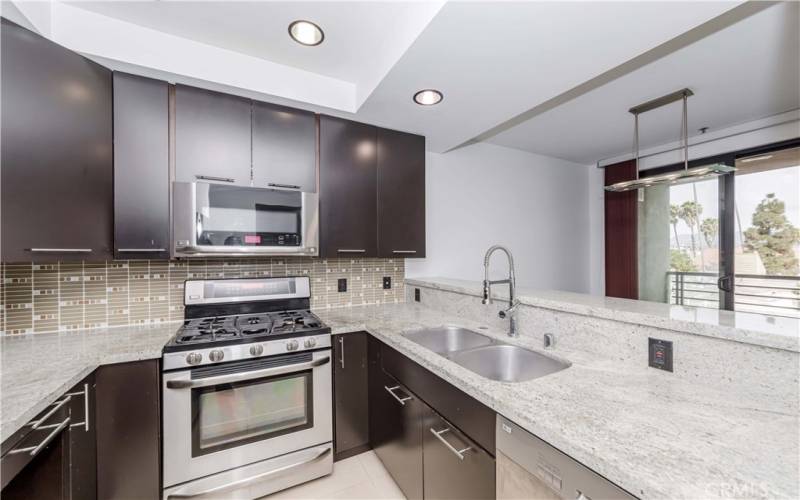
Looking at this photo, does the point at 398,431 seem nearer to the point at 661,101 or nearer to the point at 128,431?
the point at 128,431

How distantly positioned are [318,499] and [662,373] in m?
1.71

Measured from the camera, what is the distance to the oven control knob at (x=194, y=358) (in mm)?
1457

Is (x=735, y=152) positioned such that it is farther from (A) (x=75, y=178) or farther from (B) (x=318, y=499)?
(A) (x=75, y=178)

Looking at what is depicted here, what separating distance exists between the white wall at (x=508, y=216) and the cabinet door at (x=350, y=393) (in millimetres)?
1006

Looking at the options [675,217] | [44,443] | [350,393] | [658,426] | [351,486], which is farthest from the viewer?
[675,217]

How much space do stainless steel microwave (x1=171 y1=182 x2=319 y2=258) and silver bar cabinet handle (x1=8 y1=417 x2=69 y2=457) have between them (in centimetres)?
81

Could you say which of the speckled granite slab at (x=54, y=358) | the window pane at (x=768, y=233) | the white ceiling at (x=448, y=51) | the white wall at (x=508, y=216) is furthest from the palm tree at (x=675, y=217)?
the speckled granite slab at (x=54, y=358)

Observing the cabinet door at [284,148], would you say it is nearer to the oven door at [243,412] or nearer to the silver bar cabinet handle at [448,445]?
the oven door at [243,412]

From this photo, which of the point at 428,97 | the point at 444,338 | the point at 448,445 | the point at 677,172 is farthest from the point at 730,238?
the point at 448,445

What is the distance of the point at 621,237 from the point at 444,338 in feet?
9.63

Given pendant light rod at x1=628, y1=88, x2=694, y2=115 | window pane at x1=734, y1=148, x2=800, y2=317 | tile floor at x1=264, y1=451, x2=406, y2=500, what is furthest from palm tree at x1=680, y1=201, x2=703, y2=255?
tile floor at x1=264, y1=451, x2=406, y2=500

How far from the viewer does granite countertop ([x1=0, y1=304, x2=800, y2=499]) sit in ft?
2.04

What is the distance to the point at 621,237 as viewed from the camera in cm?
357

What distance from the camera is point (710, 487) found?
586 mm
